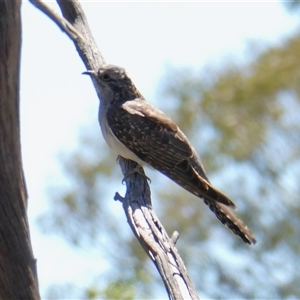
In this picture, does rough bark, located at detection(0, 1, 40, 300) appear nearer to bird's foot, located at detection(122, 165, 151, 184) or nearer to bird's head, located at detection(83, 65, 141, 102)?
bird's foot, located at detection(122, 165, 151, 184)

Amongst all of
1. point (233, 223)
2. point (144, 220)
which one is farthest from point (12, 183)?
point (233, 223)

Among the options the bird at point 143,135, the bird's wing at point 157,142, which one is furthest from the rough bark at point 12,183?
the bird's wing at point 157,142

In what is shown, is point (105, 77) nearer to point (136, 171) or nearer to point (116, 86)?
point (116, 86)

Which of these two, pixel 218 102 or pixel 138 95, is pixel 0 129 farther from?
pixel 218 102

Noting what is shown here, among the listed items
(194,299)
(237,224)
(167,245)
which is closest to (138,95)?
(237,224)

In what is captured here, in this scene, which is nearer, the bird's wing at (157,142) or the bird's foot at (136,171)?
the bird's foot at (136,171)

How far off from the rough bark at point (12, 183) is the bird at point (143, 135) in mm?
2622

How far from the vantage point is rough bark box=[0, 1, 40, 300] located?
150 inches

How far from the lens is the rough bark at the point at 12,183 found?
3801 mm

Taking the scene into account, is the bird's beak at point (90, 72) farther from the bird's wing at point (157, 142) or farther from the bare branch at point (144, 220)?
Result: the bird's wing at point (157, 142)

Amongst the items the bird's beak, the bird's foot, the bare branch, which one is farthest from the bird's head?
the bird's foot

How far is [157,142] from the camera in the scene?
7543 millimetres

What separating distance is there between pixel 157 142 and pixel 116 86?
80 centimetres

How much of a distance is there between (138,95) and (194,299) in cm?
380
